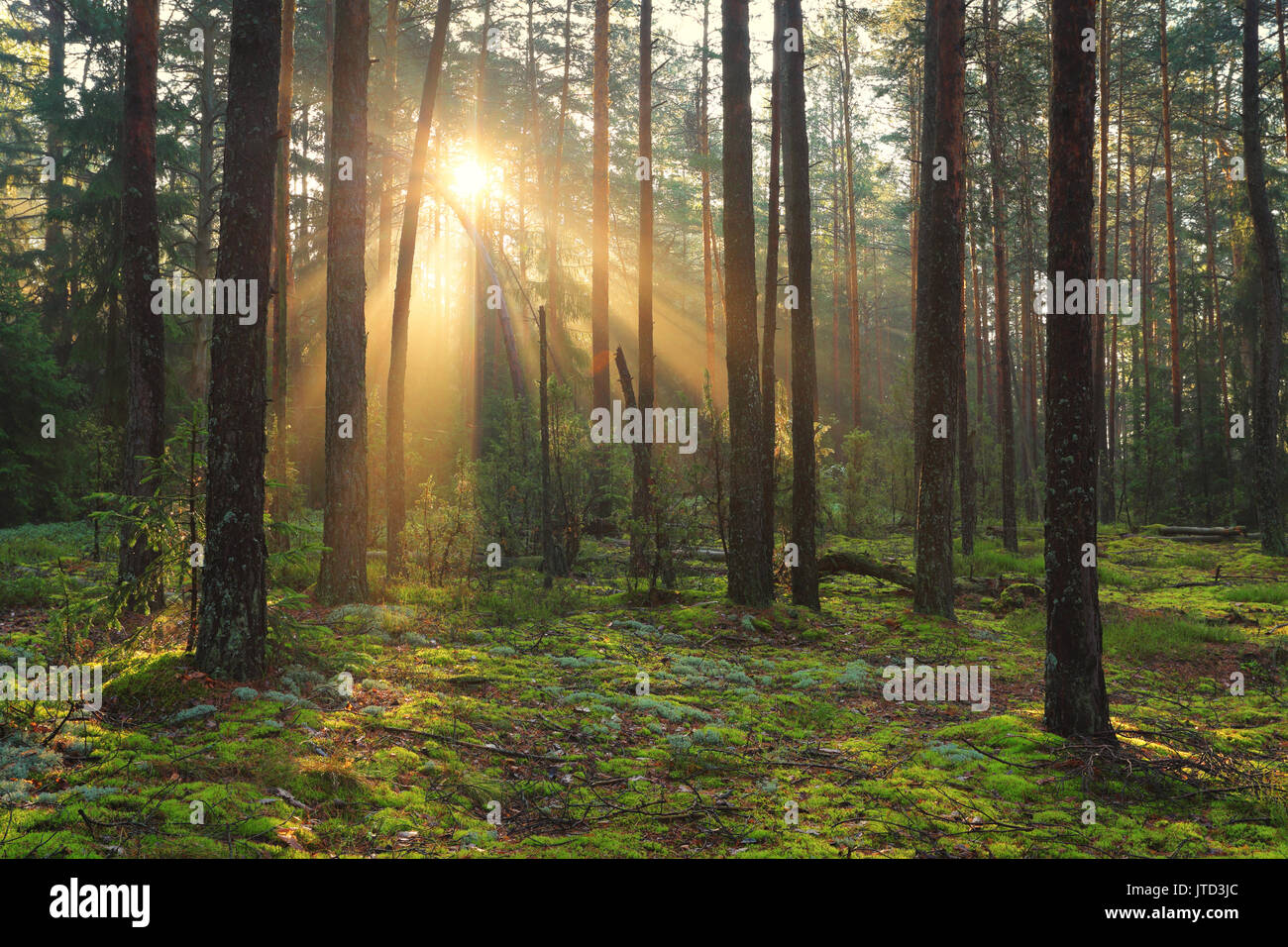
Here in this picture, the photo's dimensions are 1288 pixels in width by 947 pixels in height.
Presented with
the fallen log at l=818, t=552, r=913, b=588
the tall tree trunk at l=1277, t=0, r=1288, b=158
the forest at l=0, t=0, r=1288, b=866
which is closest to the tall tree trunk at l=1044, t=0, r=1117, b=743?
the forest at l=0, t=0, r=1288, b=866

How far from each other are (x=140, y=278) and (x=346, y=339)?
2341 mm

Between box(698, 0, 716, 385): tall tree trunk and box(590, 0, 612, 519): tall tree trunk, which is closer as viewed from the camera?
box(590, 0, 612, 519): tall tree trunk

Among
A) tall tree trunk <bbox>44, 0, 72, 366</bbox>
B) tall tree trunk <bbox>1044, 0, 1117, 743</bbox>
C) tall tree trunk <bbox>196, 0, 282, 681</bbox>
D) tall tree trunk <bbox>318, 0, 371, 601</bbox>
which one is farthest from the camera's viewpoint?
tall tree trunk <bbox>44, 0, 72, 366</bbox>

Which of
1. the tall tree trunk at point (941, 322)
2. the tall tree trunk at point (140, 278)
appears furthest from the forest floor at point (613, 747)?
the tall tree trunk at point (140, 278)

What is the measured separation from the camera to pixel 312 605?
1010cm

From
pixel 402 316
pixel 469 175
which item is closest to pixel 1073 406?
pixel 402 316

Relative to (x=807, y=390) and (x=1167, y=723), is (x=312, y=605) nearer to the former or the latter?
(x=807, y=390)

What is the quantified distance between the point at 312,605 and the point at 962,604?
1034 cm

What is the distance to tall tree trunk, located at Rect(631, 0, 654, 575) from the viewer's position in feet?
42.1

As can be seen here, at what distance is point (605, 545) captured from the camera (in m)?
19.5

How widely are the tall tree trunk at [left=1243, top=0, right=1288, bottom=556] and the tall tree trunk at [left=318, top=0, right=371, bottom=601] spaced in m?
19.0

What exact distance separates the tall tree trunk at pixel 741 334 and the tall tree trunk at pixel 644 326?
162 centimetres

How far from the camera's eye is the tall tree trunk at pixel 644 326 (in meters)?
12.8

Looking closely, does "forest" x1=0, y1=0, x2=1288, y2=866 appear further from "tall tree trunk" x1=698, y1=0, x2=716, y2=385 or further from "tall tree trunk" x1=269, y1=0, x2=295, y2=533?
"tall tree trunk" x1=698, y1=0, x2=716, y2=385
